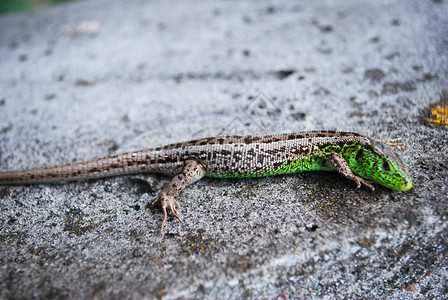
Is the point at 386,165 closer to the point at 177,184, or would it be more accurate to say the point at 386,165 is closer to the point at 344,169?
the point at 344,169

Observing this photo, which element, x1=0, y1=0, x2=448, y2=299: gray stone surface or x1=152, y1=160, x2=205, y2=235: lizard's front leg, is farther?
x1=152, y1=160, x2=205, y2=235: lizard's front leg

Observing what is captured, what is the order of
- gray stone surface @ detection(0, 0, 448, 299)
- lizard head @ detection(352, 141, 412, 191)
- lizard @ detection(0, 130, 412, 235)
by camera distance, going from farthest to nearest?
lizard @ detection(0, 130, 412, 235), lizard head @ detection(352, 141, 412, 191), gray stone surface @ detection(0, 0, 448, 299)

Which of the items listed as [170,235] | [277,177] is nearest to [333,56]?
[277,177]

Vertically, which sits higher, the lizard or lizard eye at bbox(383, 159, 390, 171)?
lizard eye at bbox(383, 159, 390, 171)

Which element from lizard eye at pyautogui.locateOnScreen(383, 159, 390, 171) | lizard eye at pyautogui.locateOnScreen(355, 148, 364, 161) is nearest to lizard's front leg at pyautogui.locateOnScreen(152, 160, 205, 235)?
lizard eye at pyautogui.locateOnScreen(355, 148, 364, 161)

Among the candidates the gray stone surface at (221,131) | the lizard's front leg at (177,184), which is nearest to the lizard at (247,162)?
the lizard's front leg at (177,184)

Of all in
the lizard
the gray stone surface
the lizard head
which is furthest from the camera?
the lizard

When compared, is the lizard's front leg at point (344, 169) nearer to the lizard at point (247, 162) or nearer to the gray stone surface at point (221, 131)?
the lizard at point (247, 162)

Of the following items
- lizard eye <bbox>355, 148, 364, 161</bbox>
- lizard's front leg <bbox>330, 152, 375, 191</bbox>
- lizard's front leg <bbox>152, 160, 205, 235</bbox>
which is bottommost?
lizard's front leg <bbox>152, 160, 205, 235</bbox>

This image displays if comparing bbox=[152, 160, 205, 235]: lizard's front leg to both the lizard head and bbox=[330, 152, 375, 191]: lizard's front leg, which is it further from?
the lizard head
